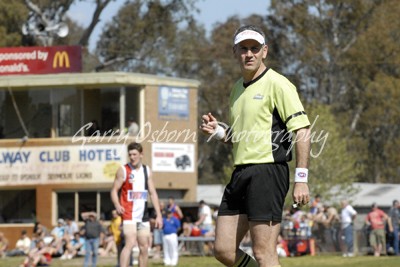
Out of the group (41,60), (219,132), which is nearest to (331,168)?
(41,60)

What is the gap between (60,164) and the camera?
4338cm

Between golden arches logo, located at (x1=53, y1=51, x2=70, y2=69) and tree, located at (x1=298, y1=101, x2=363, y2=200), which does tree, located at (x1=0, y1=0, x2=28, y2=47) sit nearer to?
golden arches logo, located at (x1=53, y1=51, x2=70, y2=69)

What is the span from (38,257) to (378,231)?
9286 millimetres

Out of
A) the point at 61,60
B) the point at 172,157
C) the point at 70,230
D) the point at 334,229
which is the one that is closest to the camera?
the point at 334,229

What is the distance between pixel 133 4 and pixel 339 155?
1396 cm

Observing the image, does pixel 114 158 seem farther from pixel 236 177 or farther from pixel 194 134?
pixel 236 177

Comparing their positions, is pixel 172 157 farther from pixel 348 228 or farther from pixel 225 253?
pixel 225 253

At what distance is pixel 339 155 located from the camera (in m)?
61.1

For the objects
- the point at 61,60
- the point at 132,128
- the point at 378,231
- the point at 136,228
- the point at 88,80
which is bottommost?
the point at 378,231

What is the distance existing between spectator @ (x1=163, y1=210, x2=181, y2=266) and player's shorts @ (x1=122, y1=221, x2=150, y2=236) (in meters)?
10.2

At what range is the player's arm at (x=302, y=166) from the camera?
9.30 m

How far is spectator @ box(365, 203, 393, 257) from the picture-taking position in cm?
3078

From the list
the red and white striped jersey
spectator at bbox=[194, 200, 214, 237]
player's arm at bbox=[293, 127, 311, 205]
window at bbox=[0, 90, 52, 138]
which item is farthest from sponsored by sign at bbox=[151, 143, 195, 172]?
player's arm at bbox=[293, 127, 311, 205]

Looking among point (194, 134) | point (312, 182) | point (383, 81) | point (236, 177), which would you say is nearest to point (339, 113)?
point (383, 81)
